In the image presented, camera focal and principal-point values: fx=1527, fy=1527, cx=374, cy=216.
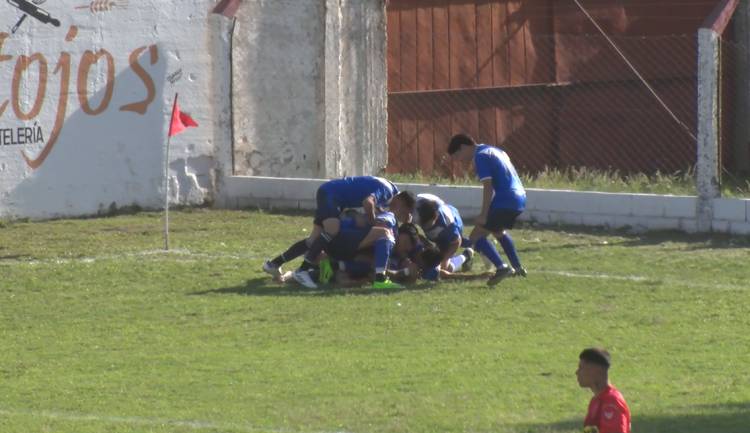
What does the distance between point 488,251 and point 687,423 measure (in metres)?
4.96

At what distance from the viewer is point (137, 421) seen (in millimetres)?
8469

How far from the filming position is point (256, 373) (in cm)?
976

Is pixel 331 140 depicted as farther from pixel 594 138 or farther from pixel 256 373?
pixel 256 373

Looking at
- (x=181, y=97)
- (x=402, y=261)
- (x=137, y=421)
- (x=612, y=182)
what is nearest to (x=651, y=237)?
(x=612, y=182)

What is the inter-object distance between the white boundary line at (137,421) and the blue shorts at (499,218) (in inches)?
202

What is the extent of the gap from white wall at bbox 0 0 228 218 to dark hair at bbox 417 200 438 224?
6767mm

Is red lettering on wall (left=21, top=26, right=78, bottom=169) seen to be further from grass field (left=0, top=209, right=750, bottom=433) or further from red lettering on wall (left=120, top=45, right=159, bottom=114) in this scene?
grass field (left=0, top=209, right=750, bottom=433)

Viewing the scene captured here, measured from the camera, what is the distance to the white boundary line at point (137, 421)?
8242mm

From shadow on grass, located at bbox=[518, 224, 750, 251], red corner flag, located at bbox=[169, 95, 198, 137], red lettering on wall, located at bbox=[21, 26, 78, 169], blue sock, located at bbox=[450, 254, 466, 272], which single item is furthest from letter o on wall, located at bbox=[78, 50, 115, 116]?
blue sock, located at bbox=[450, 254, 466, 272]

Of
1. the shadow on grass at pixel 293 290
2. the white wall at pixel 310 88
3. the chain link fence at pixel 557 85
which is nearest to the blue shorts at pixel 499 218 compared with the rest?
the shadow on grass at pixel 293 290

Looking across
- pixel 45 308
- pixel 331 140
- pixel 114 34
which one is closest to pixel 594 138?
pixel 331 140

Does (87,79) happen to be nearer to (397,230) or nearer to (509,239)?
(397,230)

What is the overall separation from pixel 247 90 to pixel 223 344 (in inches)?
380

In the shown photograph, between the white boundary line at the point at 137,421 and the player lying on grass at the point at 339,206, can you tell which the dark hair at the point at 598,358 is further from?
the player lying on grass at the point at 339,206
